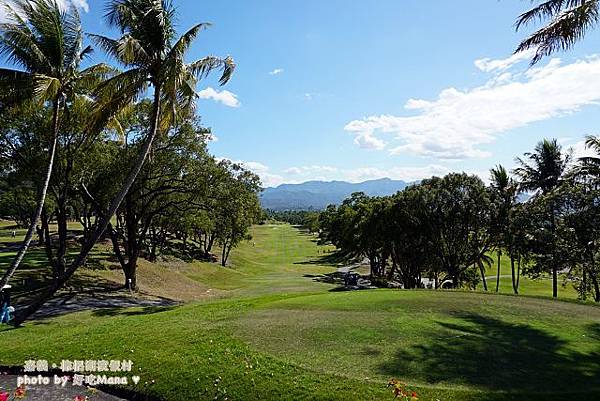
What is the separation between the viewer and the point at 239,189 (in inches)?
1177

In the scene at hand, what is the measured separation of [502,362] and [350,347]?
3939 mm

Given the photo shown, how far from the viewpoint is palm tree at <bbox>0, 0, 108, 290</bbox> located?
14859 millimetres

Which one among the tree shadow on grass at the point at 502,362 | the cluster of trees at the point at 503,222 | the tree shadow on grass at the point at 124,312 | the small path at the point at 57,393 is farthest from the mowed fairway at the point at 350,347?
the cluster of trees at the point at 503,222

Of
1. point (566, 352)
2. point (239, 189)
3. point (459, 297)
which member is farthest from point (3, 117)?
point (566, 352)

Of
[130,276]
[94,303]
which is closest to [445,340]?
[94,303]

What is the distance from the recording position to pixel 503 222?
32906mm

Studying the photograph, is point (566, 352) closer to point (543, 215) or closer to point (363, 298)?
point (363, 298)

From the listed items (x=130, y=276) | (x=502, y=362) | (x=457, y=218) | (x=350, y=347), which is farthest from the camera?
(x=457, y=218)

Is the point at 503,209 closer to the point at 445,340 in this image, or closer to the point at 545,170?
the point at 545,170

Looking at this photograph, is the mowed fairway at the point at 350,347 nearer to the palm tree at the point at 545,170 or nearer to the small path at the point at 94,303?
the small path at the point at 94,303

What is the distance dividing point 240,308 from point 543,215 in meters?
23.9

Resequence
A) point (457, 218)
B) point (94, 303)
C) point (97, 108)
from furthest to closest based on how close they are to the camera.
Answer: point (457, 218) < point (94, 303) < point (97, 108)

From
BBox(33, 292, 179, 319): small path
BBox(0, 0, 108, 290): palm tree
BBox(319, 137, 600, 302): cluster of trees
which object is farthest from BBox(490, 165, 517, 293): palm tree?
BBox(0, 0, 108, 290): palm tree

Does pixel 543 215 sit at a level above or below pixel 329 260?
above
